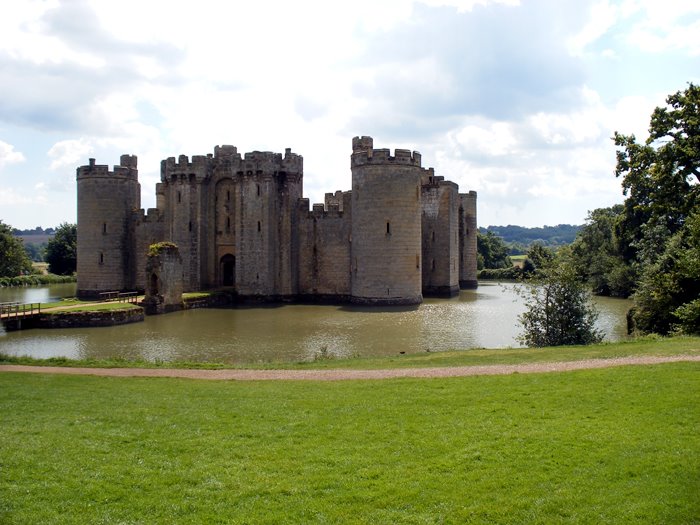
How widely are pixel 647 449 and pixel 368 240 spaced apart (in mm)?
29246

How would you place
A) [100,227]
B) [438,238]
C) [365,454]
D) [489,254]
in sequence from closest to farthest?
1. [365,454]
2. [100,227]
3. [438,238]
4. [489,254]

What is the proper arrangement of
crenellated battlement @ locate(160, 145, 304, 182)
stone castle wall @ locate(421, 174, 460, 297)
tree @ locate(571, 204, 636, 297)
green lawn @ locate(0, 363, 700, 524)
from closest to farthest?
green lawn @ locate(0, 363, 700, 524)
crenellated battlement @ locate(160, 145, 304, 182)
stone castle wall @ locate(421, 174, 460, 297)
tree @ locate(571, 204, 636, 297)

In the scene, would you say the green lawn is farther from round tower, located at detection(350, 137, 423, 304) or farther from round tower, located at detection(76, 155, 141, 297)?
round tower, located at detection(76, 155, 141, 297)

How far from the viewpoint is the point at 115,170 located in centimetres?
4159

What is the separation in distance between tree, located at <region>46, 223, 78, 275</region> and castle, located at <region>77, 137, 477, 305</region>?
3304 centimetres

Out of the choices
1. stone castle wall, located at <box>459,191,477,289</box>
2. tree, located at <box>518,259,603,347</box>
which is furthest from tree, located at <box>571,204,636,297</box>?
tree, located at <box>518,259,603,347</box>

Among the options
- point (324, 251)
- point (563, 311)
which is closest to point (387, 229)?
point (324, 251)

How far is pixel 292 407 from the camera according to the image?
10.0m

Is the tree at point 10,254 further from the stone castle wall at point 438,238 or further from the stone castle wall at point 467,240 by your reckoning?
the stone castle wall at point 467,240

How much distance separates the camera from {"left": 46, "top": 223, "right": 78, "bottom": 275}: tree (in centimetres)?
7200

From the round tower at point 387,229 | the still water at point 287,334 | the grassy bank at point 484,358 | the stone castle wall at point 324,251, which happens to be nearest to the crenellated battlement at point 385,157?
the round tower at point 387,229

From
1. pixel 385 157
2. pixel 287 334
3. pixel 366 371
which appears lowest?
pixel 287 334

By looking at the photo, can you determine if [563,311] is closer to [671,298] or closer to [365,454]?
[671,298]

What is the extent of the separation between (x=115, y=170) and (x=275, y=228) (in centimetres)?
1151
